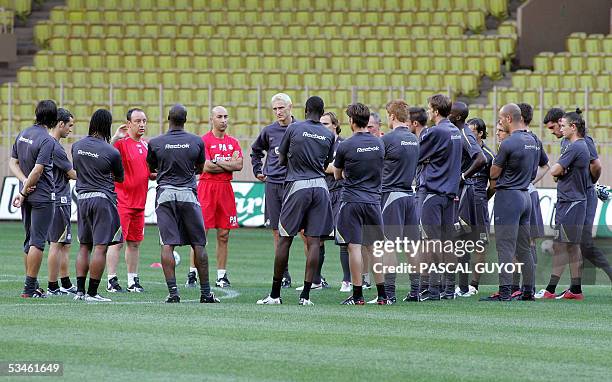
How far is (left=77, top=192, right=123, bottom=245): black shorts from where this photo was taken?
13.5m

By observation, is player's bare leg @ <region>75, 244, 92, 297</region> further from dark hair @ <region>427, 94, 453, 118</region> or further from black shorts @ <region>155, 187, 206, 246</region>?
dark hair @ <region>427, 94, 453, 118</region>

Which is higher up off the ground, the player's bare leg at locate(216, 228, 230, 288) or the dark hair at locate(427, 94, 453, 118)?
the dark hair at locate(427, 94, 453, 118)

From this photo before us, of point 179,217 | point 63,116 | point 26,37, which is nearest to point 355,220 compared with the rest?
point 179,217

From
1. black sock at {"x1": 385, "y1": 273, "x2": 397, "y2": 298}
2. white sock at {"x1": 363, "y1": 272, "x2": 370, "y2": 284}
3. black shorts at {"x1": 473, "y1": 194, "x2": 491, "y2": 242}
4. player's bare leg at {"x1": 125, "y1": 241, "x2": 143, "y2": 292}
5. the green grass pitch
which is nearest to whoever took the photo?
the green grass pitch

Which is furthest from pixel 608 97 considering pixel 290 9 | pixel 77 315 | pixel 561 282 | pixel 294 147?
pixel 77 315

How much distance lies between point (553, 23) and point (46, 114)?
21523mm

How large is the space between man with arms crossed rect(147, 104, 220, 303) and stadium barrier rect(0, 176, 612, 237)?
10844mm

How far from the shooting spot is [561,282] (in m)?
17.0

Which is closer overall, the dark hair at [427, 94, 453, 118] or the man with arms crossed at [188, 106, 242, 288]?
the dark hair at [427, 94, 453, 118]

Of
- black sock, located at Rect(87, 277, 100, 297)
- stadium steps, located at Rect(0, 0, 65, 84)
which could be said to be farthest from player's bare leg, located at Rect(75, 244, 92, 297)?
stadium steps, located at Rect(0, 0, 65, 84)

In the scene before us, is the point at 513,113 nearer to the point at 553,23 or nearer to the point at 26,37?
the point at 553,23

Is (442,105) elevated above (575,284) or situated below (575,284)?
above

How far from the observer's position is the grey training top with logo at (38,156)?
13.6 metres

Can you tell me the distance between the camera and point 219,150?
1633 cm
